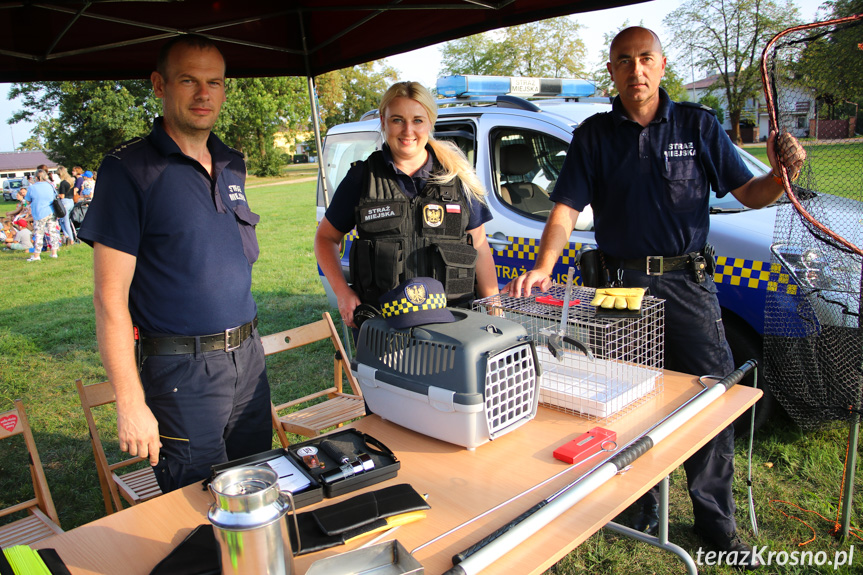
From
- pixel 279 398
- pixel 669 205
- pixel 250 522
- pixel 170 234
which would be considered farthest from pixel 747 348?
pixel 279 398

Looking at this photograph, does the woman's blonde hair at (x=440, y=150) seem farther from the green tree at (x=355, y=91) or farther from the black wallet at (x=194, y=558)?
the green tree at (x=355, y=91)

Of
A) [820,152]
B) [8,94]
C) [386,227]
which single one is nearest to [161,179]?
[386,227]

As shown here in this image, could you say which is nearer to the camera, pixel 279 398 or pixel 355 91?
pixel 279 398

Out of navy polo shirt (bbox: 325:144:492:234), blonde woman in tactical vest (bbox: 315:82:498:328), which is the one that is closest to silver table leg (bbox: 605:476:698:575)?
blonde woman in tactical vest (bbox: 315:82:498:328)

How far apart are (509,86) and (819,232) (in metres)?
4.21

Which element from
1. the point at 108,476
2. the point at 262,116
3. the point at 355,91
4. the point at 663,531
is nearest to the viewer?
the point at 663,531

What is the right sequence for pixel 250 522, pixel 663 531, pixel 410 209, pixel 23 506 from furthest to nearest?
pixel 23 506
pixel 410 209
pixel 663 531
pixel 250 522

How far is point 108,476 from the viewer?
2949mm

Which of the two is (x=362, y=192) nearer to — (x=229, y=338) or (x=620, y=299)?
(x=229, y=338)

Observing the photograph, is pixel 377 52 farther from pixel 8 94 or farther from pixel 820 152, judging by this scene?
pixel 8 94

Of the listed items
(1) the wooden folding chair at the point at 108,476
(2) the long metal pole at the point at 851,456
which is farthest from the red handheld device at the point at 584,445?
(1) the wooden folding chair at the point at 108,476

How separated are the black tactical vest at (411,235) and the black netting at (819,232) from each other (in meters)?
1.24

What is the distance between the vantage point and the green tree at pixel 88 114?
115 ft

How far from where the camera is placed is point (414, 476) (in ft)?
5.42
